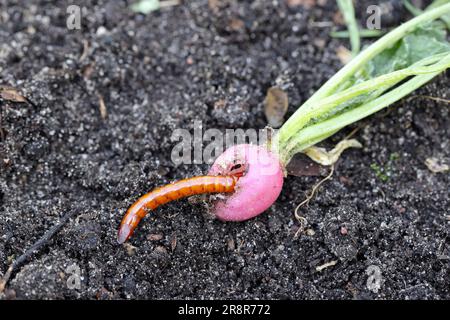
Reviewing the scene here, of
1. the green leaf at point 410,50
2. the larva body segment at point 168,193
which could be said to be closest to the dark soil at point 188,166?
the larva body segment at point 168,193

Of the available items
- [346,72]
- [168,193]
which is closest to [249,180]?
[168,193]

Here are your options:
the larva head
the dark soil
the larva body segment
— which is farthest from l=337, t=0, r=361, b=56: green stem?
the larva body segment

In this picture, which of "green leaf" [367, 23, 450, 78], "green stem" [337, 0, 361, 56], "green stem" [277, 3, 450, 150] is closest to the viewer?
"green stem" [277, 3, 450, 150]

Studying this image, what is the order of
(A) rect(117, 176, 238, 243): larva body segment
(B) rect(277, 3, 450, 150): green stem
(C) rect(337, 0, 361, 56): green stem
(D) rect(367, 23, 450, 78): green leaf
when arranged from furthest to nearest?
(C) rect(337, 0, 361, 56): green stem
(D) rect(367, 23, 450, 78): green leaf
(B) rect(277, 3, 450, 150): green stem
(A) rect(117, 176, 238, 243): larva body segment

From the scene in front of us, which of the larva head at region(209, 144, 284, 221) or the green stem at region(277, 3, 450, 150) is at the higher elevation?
the green stem at region(277, 3, 450, 150)

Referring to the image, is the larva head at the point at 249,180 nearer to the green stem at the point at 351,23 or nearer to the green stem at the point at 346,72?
the green stem at the point at 346,72

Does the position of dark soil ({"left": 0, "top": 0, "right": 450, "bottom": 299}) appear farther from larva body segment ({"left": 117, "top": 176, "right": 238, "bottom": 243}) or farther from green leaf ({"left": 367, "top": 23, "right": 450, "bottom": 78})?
green leaf ({"left": 367, "top": 23, "right": 450, "bottom": 78})
